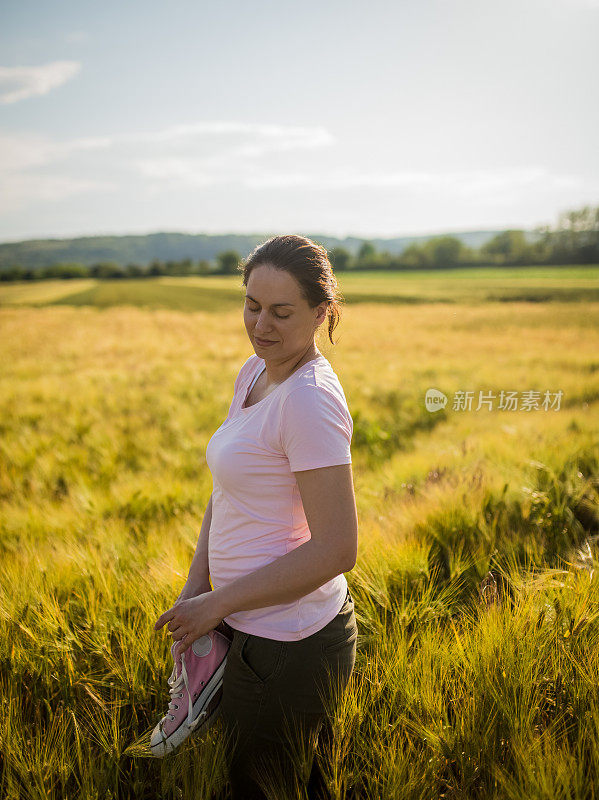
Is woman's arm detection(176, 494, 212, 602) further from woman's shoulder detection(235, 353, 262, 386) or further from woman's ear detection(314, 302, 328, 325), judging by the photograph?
woman's ear detection(314, 302, 328, 325)

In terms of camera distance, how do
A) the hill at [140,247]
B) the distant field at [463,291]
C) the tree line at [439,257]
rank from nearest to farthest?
the tree line at [439,257], the distant field at [463,291], the hill at [140,247]

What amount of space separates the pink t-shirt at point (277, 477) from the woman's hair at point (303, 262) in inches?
7.0

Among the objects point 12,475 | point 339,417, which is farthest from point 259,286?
point 12,475

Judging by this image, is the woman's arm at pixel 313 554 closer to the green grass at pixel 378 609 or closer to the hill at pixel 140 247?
the green grass at pixel 378 609

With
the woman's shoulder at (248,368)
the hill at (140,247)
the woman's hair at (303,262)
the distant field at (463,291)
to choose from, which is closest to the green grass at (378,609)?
the woman's shoulder at (248,368)

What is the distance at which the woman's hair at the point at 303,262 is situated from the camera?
129cm

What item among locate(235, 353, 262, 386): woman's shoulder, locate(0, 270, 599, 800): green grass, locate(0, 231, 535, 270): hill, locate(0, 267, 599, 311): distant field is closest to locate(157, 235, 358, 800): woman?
locate(0, 270, 599, 800): green grass

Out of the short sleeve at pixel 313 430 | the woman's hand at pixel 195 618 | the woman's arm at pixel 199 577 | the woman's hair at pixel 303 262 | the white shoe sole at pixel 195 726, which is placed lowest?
the white shoe sole at pixel 195 726

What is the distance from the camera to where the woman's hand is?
128 centimetres

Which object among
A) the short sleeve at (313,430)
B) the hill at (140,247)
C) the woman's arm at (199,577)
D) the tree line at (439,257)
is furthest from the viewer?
the hill at (140,247)

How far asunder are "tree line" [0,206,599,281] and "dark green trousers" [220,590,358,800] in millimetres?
1008

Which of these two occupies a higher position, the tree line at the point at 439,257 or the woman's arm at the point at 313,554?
the tree line at the point at 439,257

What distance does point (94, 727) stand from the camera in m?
1.51

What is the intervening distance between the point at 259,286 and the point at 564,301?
1317 centimetres
